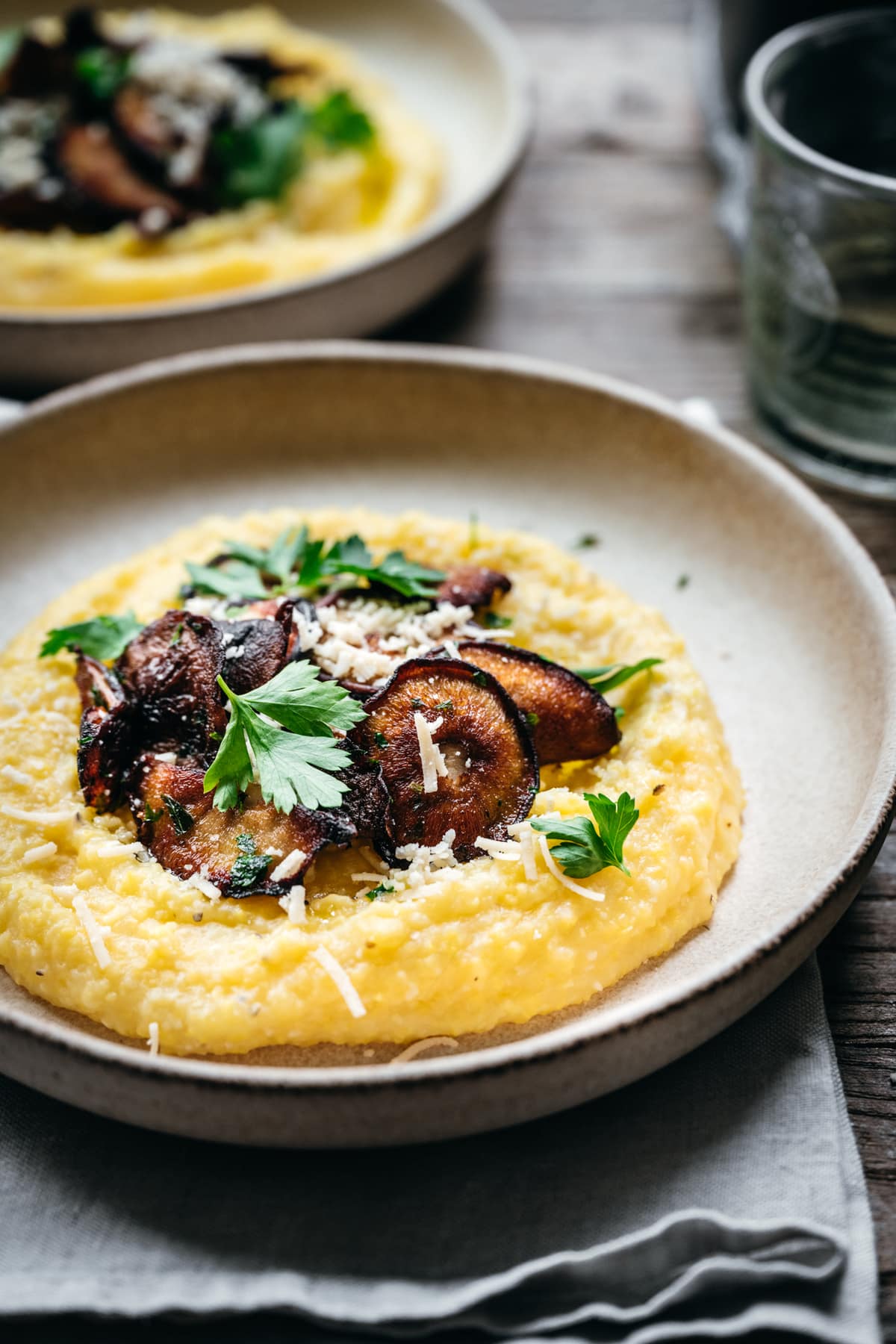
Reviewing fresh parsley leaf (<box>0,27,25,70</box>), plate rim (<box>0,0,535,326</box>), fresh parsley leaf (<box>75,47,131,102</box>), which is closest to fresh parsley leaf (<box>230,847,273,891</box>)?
plate rim (<box>0,0,535,326</box>)

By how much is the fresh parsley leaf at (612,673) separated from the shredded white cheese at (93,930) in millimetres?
1429

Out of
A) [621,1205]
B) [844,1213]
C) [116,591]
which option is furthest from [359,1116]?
[116,591]

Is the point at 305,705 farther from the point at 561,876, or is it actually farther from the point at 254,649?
the point at 561,876

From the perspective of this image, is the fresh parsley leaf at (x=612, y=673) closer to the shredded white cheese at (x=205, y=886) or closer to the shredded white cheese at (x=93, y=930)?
the shredded white cheese at (x=205, y=886)

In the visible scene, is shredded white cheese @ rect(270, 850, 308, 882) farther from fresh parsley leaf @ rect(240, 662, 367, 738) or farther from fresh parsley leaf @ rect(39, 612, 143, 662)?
fresh parsley leaf @ rect(39, 612, 143, 662)

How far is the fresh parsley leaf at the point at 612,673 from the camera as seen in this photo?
3541mm

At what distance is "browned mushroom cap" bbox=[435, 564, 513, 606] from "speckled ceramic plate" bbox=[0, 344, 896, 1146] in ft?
2.15

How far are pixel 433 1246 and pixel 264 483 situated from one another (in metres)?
2.83

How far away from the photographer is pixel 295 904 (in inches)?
118

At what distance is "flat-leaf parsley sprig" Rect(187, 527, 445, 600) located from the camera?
12.1 feet

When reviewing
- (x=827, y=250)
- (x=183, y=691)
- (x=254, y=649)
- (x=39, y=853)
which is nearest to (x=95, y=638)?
(x=183, y=691)

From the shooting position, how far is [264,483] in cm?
468

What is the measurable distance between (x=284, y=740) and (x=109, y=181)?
148 inches

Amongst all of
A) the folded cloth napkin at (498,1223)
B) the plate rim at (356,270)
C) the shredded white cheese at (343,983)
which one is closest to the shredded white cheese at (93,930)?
the folded cloth napkin at (498,1223)
